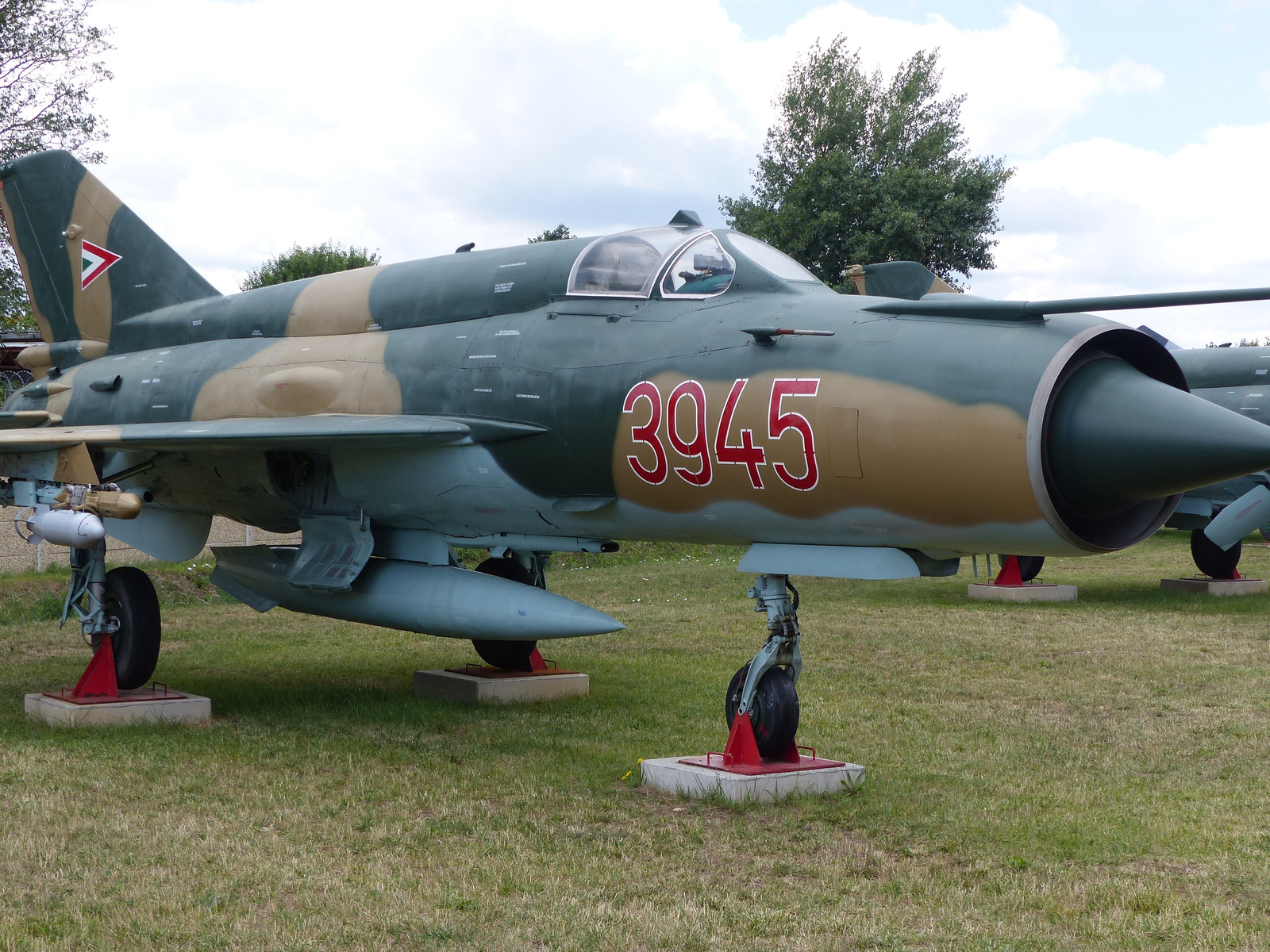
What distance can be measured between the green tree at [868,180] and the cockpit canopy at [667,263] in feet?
90.6

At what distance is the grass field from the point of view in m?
4.71

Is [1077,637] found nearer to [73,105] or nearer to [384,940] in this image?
[384,940]

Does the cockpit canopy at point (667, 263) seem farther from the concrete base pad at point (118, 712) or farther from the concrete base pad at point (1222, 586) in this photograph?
the concrete base pad at point (1222, 586)

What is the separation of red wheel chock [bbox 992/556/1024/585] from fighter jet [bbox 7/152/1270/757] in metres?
9.79

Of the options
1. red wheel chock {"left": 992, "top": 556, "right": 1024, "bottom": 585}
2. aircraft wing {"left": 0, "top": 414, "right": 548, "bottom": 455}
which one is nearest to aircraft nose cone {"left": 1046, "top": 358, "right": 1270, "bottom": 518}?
aircraft wing {"left": 0, "top": 414, "right": 548, "bottom": 455}

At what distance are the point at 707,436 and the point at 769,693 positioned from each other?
151 cm

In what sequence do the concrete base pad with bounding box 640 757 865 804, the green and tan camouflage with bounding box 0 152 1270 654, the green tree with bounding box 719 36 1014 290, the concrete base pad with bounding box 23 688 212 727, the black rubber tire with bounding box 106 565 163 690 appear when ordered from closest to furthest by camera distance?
the green and tan camouflage with bounding box 0 152 1270 654
the concrete base pad with bounding box 640 757 865 804
the concrete base pad with bounding box 23 688 212 727
the black rubber tire with bounding box 106 565 163 690
the green tree with bounding box 719 36 1014 290

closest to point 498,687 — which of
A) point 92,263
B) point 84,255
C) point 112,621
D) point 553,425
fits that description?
point 112,621

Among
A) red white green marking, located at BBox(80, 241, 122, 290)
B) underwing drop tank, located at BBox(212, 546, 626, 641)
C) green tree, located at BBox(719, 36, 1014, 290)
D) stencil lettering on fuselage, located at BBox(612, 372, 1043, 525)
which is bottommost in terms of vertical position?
underwing drop tank, located at BBox(212, 546, 626, 641)

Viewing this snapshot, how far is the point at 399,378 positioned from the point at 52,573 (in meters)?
11.7

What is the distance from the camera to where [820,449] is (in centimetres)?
608

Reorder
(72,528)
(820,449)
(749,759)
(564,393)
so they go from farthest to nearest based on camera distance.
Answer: (72,528) → (564,393) → (749,759) → (820,449)

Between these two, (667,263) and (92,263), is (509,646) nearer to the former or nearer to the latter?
(667,263)

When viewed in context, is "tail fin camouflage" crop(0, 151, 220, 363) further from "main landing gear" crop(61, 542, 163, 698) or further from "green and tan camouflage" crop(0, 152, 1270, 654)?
"main landing gear" crop(61, 542, 163, 698)
